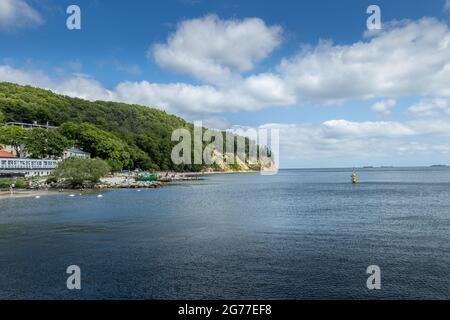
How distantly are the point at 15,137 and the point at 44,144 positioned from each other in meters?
9.26

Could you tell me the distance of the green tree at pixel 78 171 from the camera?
3748 inches

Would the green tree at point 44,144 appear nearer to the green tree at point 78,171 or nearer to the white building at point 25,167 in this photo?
the white building at point 25,167

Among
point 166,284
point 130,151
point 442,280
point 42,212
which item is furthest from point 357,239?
point 130,151

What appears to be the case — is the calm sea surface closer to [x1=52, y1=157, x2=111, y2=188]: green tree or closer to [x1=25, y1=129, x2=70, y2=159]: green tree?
[x1=52, y1=157, x2=111, y2=188]: green tree

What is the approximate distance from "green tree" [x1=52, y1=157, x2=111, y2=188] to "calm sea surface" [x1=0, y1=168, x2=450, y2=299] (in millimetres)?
45518

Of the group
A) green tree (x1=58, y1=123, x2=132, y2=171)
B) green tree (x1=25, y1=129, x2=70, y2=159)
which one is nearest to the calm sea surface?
green tree (x1=25, y1=129, x2=70, y2=159)

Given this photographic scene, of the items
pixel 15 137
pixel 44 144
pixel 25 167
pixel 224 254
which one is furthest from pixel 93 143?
pixel 224 254

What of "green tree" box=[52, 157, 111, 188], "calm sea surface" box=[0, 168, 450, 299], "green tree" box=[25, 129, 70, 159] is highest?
"green tree" box=[25, 129, 70, 159]

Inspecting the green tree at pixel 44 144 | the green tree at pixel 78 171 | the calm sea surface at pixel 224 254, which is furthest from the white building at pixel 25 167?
the calm sea surface at pixel 224 254

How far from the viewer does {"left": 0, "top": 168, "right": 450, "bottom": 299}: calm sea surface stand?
818 inches

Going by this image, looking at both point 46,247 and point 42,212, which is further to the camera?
point 42,212
